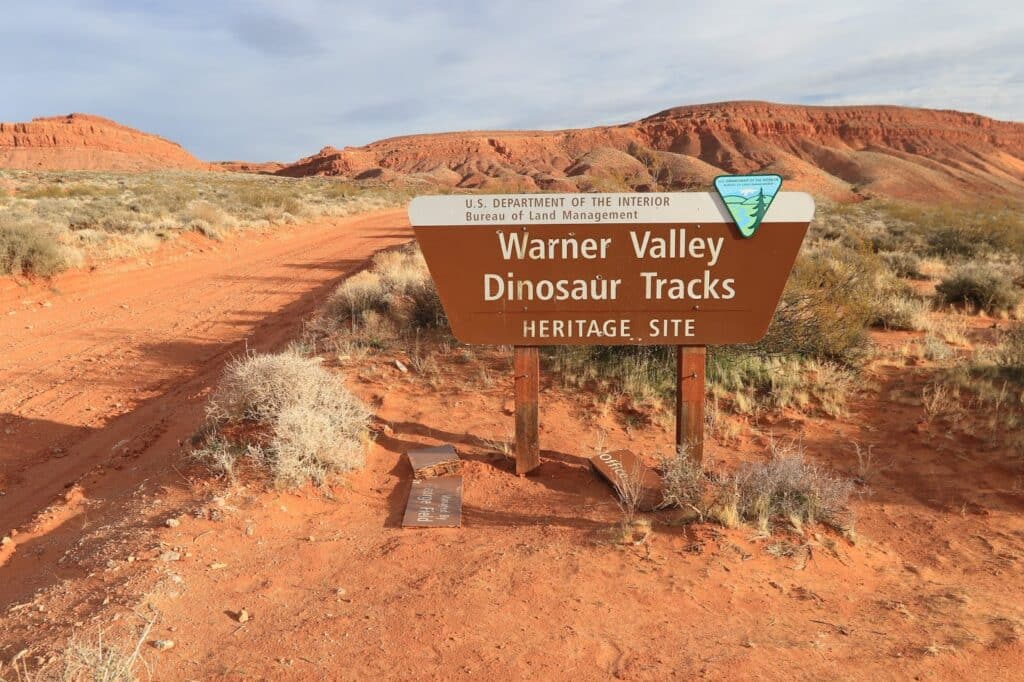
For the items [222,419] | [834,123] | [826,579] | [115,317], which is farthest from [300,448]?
[834,123]

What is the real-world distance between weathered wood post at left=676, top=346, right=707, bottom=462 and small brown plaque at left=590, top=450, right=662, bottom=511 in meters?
0.30

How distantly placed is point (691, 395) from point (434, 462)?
1786mm

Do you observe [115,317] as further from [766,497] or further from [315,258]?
[766,497]

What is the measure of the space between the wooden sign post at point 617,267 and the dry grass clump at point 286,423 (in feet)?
3.76

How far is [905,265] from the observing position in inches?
513

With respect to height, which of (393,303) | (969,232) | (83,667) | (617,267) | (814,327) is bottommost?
(83,667)

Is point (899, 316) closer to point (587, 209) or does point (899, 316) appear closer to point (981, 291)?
point (981, 291)

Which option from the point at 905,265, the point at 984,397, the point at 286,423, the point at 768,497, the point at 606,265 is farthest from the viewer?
Answer: the point at 905,265

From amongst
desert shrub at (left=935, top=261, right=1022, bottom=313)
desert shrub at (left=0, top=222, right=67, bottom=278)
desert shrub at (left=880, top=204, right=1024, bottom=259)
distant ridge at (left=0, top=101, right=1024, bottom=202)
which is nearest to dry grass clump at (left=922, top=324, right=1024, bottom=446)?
desert shrub at (left=935, top=261, right=1022, bottom=313)

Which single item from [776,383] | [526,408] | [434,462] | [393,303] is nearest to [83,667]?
[434,462]

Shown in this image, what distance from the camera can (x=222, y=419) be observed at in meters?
4.90

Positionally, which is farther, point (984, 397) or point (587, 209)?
point (984, 397)

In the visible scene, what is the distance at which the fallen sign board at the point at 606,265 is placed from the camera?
3959 mm

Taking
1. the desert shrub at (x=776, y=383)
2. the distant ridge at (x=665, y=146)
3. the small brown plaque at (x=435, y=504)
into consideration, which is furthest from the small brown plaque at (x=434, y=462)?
the distant ridge at (x=665, y=146)
